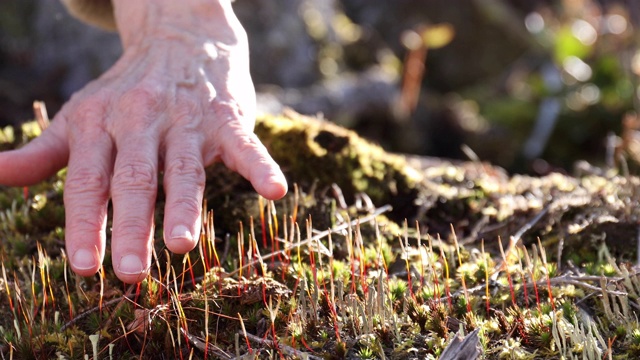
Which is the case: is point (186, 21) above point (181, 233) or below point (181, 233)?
above

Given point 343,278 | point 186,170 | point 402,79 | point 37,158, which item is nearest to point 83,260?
point 186,170

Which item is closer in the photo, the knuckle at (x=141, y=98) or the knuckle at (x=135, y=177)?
the knuckle at (x=135, y=177)

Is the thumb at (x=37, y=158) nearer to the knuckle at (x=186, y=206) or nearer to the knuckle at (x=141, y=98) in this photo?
the knuckle at (x=141, y=98)

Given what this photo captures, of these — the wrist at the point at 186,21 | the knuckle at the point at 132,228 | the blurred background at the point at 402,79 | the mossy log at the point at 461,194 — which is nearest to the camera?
the knuckle at the point at 132,228

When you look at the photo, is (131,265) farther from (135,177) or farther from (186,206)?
(135,177)

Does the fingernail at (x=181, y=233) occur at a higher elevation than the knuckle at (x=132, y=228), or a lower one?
higher

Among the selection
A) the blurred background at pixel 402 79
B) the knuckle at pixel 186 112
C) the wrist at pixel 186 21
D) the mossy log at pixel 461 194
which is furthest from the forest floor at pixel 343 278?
the blurred background at pixel 402 79

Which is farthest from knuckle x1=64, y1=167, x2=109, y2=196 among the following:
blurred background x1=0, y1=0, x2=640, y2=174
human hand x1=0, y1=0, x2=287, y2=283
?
blurred background x1=0, y1=0, x2=640, y2=174
